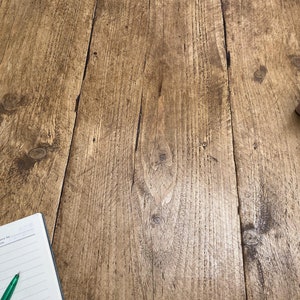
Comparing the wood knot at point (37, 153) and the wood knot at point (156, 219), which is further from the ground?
the wood knot at point (37, 153)

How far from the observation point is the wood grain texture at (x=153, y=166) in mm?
719

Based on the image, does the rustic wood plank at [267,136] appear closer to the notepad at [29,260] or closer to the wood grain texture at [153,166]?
the wood grain texture at [153,166]

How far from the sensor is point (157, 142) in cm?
85

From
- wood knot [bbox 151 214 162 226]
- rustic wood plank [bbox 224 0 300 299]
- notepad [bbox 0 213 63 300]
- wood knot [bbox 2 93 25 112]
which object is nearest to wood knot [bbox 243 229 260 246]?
rustic wood plank [bbox 224 0 300 299]

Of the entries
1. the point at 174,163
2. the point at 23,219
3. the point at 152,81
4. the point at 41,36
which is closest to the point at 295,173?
the point at 174,163

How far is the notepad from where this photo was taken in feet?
2.22

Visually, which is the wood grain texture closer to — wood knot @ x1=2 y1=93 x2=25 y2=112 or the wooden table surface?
the wooden table surface

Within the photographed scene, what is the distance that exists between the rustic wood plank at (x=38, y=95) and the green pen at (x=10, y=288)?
0.35 feet

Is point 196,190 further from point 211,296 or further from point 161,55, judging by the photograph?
point 161,55

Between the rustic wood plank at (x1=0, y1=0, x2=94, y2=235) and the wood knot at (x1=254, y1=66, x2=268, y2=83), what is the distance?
0.38 metres

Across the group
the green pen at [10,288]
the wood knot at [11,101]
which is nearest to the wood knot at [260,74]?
the wood knot at [11,101]

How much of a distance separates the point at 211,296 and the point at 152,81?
454 millimetres

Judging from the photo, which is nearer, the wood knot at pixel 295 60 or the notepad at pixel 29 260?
the notepad at pixel 29 260

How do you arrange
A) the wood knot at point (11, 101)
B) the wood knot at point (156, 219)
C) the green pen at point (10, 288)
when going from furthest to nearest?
the wood knot at point (11, 101) → the wood knot at point (156, 219) → the green pen at point (10, 288)
